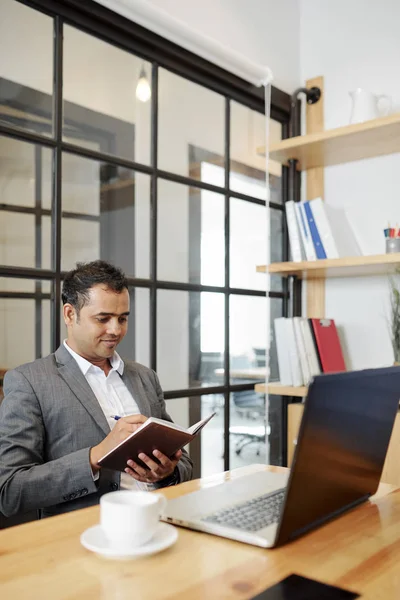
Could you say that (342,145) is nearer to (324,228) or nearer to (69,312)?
(324,228)

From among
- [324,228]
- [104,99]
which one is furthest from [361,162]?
[104,99]

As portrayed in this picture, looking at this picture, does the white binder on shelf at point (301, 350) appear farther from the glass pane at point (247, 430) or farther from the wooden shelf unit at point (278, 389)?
the glass pane at point (247, 430)

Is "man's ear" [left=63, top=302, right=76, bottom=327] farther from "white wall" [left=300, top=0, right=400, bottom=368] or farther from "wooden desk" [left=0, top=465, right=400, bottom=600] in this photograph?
"white wall" [left=300, top=0, right=400, bottom=368]

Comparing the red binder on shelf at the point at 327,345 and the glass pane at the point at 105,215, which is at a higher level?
the glass pane at the point at 105,215

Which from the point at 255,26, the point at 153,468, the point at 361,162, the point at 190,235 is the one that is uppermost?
the point at 255,26

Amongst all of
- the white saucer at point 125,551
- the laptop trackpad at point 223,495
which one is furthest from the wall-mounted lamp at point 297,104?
the white saucer at point 125,551

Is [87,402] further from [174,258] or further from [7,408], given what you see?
[174,258]

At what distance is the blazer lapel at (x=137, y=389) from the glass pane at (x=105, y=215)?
1.38 ft

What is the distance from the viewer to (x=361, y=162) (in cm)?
292

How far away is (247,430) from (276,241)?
920 millimetres

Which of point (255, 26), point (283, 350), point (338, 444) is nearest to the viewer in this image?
point (338, 444)

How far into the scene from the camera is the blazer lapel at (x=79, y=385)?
5.57 feet

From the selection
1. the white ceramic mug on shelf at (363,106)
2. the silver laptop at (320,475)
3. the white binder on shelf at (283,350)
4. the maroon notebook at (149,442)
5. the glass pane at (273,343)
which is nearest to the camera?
the silver laptop at (320,475)

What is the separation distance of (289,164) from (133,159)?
973mm
